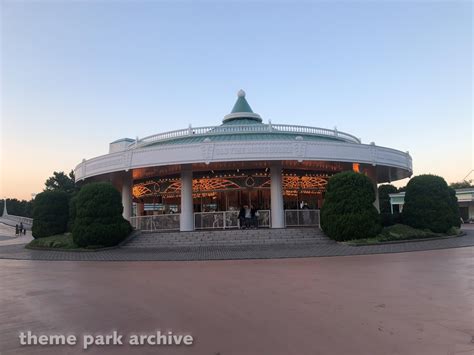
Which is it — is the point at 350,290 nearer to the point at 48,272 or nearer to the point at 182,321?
the point at 182,321

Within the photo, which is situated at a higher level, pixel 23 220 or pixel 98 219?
pixel 23 220

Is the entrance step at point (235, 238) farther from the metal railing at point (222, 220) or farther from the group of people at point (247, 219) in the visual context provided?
the group of people at point (247, 219)

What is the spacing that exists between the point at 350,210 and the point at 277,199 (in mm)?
4812

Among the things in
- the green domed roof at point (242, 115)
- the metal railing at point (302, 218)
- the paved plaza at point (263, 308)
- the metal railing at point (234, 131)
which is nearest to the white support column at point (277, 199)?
the metal railing at point (302, 218)

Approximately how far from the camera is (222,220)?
2267cm

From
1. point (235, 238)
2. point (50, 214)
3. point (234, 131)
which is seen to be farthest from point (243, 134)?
point (50, 214)

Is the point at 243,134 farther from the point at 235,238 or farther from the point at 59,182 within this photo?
the point at 59,182

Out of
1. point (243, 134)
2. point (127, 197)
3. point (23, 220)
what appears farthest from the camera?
point (23, 220)

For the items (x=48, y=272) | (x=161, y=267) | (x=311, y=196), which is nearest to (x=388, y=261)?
(x=161, y=267)

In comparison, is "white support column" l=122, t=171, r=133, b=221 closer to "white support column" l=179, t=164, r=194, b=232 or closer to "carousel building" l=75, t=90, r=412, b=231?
"carousel building" l=75, t=90, r=412, b=231

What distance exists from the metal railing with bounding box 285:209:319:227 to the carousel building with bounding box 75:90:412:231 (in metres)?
0.06

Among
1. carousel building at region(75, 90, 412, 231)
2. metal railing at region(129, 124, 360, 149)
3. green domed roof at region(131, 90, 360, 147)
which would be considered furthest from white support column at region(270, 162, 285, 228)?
metal railing at region(129, 124, 360, 149)

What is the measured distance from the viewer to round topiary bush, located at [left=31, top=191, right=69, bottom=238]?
24984mm

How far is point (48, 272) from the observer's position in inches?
482
